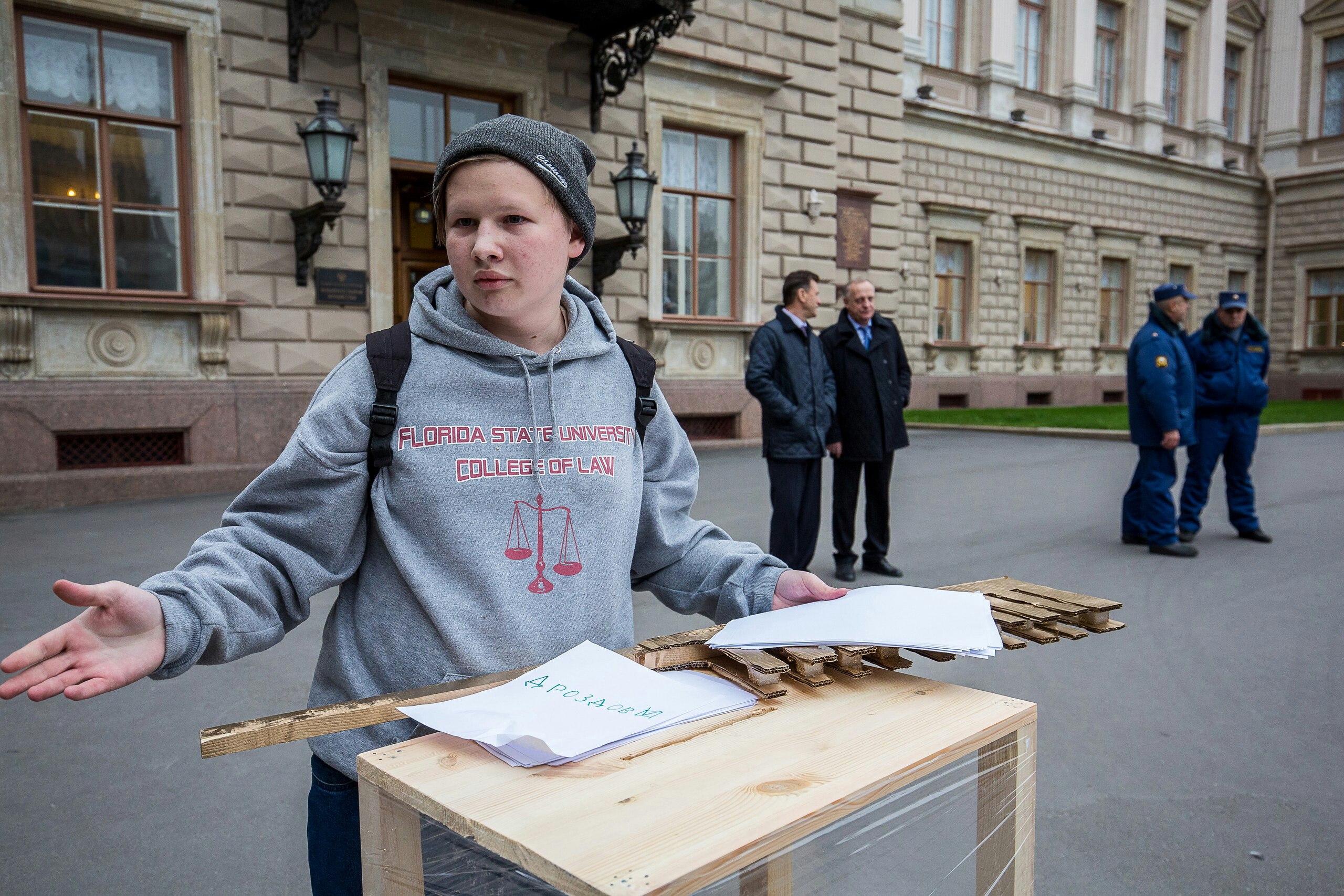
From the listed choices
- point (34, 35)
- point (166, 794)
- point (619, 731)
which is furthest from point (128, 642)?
point (34, 35)

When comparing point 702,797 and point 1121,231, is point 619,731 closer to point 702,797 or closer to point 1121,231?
point 702,797

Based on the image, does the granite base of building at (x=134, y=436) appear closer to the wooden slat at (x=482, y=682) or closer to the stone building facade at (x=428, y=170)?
the stone building facade at (x=428, y=170)

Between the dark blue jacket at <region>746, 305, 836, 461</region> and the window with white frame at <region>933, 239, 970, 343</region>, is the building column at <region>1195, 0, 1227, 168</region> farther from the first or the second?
the dark blue jacket at <region>746, 305, 836, 461</region>

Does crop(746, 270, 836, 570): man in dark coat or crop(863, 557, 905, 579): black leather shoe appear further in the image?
crop(863, 557, 905, 579): black leather shoe

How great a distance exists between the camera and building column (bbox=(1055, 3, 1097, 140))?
22375 mm

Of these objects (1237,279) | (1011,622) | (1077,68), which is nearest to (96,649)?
(1011,622)

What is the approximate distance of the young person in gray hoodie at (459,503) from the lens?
1454 mm

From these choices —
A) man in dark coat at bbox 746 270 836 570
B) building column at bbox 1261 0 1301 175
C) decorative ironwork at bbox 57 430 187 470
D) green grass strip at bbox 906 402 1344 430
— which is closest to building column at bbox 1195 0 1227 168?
building column at bbox 1261 0 1301 175

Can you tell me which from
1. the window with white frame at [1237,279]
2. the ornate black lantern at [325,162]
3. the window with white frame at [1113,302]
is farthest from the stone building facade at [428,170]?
the window with white frame at [1237,279]

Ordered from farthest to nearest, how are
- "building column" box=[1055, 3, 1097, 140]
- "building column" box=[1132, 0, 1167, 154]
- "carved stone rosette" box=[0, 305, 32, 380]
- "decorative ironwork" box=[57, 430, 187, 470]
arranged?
"building column" box=[1132, 0, 1167, 154] < "building column" box=[1055, 3, 1097, 140] < "decorative ironwork" box=[57, 430, 187, 470] < "carved stone rosette" box=[0, 305, 32, 380]

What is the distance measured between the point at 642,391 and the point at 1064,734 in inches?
103

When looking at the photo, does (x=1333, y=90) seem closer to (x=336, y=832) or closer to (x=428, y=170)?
(x=428, y=170)

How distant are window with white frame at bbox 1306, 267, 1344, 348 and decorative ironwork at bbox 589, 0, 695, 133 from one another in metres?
24.2

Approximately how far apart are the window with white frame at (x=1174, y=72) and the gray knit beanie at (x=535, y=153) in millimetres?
28670
